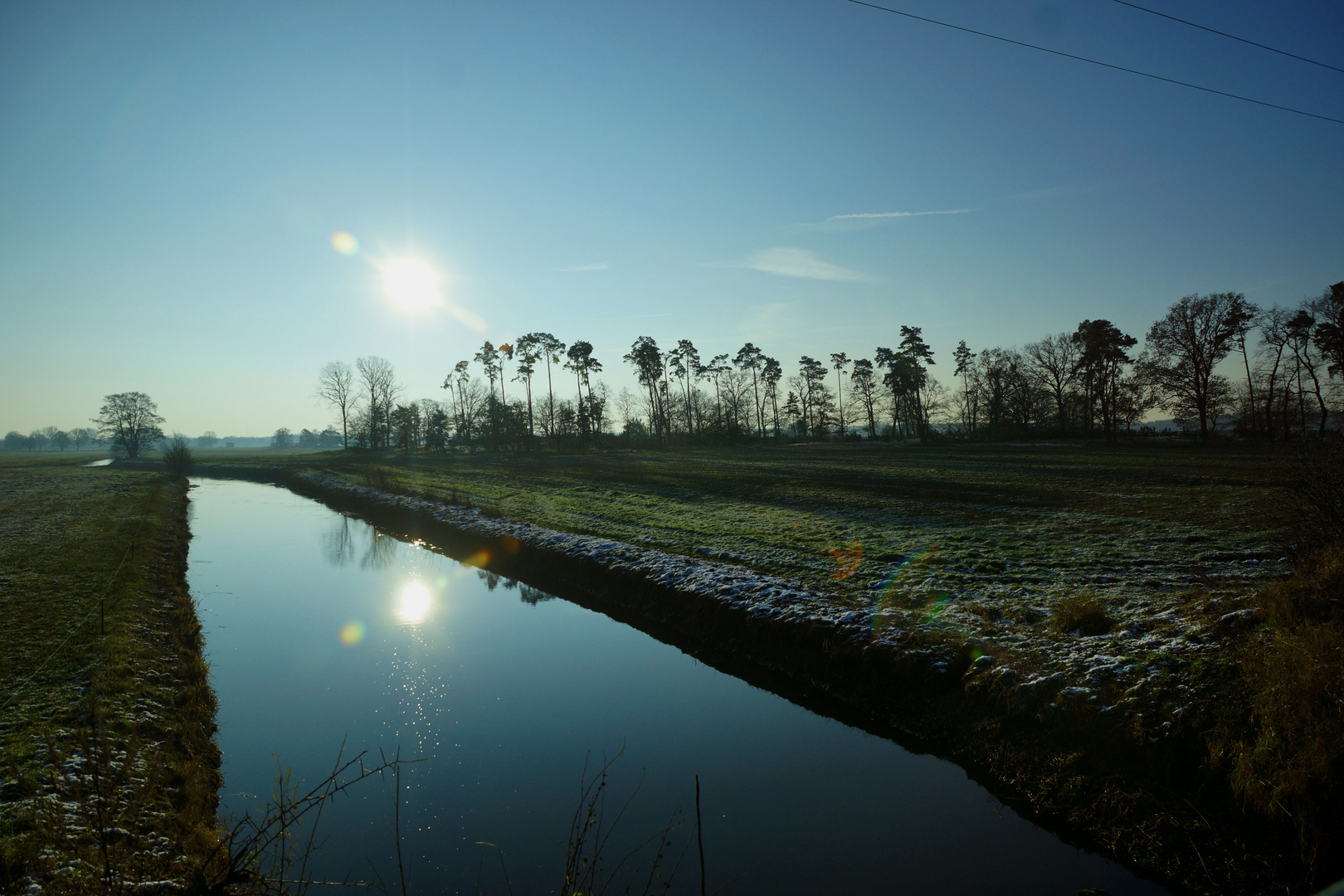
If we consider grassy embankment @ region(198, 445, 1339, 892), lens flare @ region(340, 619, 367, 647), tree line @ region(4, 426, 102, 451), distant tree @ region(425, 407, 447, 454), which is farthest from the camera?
tree line @ region(4, 426, 102, 451)

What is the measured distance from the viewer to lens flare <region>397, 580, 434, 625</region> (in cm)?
1559

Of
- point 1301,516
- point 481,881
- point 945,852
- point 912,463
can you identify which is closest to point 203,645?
point 481,881

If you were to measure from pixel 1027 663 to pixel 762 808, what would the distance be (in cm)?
441

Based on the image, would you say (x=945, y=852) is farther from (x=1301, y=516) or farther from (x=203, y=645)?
(x=203, y=645)

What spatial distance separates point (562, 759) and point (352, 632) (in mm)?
8271

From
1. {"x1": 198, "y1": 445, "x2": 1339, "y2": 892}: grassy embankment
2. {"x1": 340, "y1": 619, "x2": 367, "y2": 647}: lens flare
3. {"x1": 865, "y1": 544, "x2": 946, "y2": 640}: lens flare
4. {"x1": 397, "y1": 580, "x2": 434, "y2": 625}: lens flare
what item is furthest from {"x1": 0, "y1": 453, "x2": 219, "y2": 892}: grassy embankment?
Answer: {"x1": 865, "y1": 544, "x2": 946, "y2": 640}: lens flare

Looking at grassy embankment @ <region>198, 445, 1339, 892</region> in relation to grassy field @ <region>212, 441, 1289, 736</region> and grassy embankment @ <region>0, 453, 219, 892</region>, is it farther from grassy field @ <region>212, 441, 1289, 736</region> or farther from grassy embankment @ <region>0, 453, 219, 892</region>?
grassy embankment @ <region>0, 453, 219, 892</region>

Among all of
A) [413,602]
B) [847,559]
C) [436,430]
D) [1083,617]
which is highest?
[436,430]

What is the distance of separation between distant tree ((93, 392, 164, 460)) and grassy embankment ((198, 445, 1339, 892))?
94.0 metres

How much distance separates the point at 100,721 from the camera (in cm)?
797

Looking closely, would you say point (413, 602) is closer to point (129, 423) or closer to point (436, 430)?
point (436, 430)

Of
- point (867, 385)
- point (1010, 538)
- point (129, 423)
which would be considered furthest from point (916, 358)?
point (129, 423)

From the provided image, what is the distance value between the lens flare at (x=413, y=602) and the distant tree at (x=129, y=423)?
→ 96.2m

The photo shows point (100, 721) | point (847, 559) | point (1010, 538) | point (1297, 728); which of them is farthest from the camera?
point (1010, 538)
